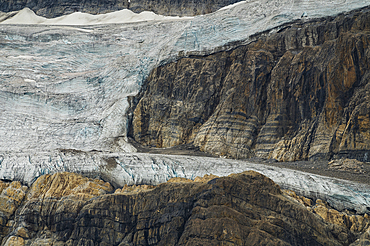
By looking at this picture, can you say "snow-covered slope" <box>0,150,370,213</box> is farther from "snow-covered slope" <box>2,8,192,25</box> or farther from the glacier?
"snow-covered slope" <box>2,8,192,25</box>

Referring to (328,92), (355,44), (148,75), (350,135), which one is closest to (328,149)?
(350,135)

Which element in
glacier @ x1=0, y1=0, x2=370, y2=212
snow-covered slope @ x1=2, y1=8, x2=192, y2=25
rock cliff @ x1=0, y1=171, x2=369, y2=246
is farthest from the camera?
snow-covered slope @ x1=2, y1=8, x2=192, y2=25

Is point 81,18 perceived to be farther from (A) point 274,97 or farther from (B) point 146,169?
(B) point 146,169

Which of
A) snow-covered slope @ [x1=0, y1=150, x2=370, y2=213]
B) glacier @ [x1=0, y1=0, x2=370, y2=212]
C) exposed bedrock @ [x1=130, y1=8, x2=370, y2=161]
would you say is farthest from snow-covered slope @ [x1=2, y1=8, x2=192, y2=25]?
snow-covered slope @ [x1=0, y1=150, x2=370, y2=213]

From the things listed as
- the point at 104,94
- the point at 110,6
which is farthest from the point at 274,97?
the point at 110,6

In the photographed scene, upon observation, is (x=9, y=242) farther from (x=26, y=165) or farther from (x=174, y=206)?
(x=174, y=206)
